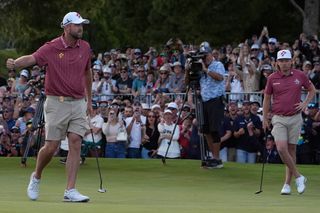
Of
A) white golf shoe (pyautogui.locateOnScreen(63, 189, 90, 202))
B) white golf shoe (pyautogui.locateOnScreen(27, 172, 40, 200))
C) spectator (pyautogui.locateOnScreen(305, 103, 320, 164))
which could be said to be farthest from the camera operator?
white golf shoe (pyautogui.locateOnScreen(63, 189, 90, 202))

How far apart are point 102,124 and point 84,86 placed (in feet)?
31.9

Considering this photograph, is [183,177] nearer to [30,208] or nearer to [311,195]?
[311,195]

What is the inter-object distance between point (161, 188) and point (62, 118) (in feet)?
10.9

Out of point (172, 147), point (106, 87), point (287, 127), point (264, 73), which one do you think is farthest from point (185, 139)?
point (287, 127)

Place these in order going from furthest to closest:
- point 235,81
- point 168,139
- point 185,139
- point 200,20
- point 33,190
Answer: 1. point 200,20
2. point 235,81
3. point 185,139
4. point 168,139
5. point 33,190

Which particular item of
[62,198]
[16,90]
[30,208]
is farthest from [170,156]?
[30,208]

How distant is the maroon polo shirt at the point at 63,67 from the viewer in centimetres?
1205

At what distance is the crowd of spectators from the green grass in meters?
1.16

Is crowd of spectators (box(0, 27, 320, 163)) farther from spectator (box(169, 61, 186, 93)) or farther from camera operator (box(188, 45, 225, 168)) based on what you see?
camera operator (box(188, 45, 225, 168))

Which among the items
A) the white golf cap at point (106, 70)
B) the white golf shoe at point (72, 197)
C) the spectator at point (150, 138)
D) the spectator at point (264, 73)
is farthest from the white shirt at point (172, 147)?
the white golf shoe at point (72, 197)

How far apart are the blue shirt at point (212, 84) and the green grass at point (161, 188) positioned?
1393mm

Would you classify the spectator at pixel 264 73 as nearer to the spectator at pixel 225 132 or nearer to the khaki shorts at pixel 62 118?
the spectator at pixel 225 132

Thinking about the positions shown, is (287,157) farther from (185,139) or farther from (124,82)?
(124,82)

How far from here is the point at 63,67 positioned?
12070 mm
